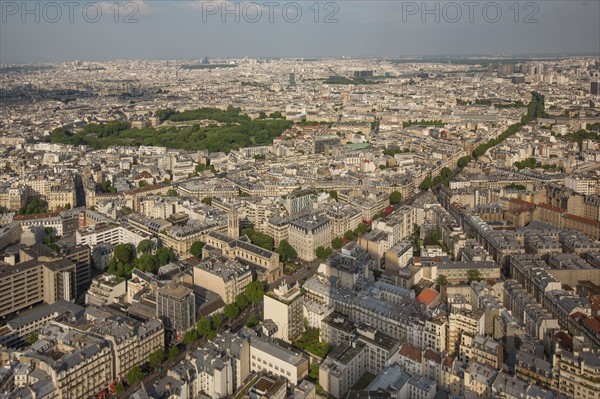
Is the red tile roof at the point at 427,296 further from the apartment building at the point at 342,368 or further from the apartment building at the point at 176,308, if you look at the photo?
the apartment building at the point at 176,308

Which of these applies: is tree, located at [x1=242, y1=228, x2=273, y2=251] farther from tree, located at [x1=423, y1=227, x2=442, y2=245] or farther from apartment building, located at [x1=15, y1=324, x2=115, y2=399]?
apartment building, located at [x1=15, y1=324, x2=115, y2=399]

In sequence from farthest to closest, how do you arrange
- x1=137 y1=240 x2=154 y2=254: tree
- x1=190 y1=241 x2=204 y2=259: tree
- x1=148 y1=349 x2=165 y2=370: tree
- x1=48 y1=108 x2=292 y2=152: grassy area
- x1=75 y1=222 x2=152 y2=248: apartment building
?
x1=48 y1=108 x2=292 y2=152: grassy area → x1=75 y1=222 x2=152 y2=248: apartment building → x1=190 y1=241 x2=204 y2=259: tree → x1=137 y1=240 x2=154 y2=254: tree → x1=148 y1=349 x2=165 y2=370: tree

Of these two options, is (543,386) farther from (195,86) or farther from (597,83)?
(195,86)

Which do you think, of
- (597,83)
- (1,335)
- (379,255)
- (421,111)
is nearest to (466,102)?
(421,111)

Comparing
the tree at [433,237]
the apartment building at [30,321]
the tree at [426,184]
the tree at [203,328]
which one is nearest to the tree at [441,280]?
the tree at [433,237]

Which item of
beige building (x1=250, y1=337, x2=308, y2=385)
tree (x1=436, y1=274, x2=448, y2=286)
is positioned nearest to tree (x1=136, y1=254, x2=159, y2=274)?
beige building (x1=250, y1=337, x2=308, y2=385)
